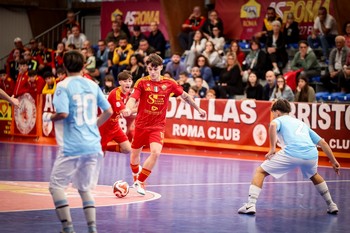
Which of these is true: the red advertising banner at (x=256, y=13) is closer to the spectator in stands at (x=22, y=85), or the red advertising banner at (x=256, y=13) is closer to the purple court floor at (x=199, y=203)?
the spectator in stands at (x=22, y=85)

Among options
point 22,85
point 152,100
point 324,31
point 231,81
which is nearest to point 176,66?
point 231,81

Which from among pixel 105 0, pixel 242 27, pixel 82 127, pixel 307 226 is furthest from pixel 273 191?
pixel 105 0

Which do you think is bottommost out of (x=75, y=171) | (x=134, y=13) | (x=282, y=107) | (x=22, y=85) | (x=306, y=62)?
(x=75, y=171)

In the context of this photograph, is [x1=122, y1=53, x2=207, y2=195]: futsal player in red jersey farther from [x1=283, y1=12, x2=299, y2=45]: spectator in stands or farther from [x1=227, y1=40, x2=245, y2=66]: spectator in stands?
[x1=283, y1=12, x2=299, y2=45]: spectator in stands

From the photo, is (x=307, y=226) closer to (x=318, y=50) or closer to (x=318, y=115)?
(x=318, y=115)

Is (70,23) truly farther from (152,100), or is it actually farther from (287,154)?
(287,154)

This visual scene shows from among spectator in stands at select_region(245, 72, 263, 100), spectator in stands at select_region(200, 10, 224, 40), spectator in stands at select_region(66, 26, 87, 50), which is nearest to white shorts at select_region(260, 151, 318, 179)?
spectator in stands at select_region(245, 72, 263, 100)

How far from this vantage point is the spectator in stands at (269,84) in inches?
843

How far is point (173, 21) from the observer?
2812 cm

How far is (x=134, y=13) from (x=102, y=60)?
4.55m

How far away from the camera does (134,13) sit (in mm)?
31172

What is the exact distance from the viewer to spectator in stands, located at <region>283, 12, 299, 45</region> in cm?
2403

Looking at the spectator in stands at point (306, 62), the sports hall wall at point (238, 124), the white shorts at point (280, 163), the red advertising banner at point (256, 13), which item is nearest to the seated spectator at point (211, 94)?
the sports hall wall at point (238, 124)

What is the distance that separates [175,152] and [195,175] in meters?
5.32
